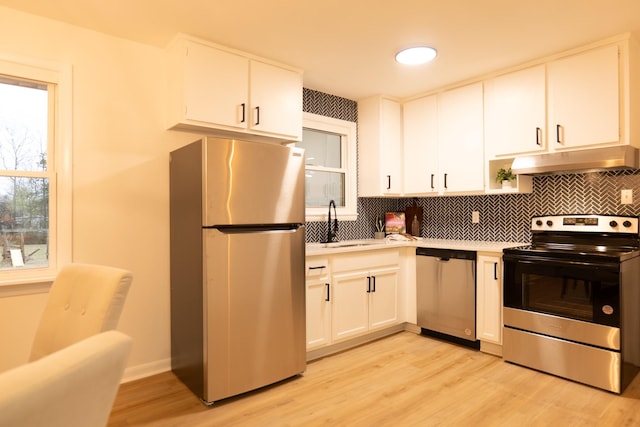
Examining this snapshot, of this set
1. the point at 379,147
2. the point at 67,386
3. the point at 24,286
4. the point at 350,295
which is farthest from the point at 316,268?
the point at 67,386

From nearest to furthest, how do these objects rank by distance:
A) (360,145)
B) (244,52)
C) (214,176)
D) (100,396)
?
1. (100,396)
2. (214,176)
3. (244,52)
4. (360,145)

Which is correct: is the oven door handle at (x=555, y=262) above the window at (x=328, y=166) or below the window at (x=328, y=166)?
below

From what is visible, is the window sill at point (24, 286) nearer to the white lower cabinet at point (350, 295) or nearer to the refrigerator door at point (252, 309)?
the refrigerator door at point (252, 309)

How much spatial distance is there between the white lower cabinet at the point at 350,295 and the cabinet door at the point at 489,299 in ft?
2.43

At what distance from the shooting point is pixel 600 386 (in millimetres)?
→ 2471

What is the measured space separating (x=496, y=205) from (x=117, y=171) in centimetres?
319

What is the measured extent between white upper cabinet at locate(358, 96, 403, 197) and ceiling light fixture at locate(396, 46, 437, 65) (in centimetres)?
84

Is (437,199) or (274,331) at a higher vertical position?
(437,199)

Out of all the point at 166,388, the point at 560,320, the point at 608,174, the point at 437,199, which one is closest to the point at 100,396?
the point at 166,388

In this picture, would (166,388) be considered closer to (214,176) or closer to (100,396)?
(214,176)

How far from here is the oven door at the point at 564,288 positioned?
2.47 metres

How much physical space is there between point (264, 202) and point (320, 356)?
1.39 metres

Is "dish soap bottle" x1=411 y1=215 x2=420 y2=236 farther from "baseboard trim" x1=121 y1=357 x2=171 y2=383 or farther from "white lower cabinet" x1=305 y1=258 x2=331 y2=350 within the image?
"baseboard trim" x1=121 y1=357 x2=171 y2=383

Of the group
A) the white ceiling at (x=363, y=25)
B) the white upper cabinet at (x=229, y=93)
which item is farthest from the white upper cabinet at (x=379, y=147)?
the white upper cabinet at (x=229, y=93)
